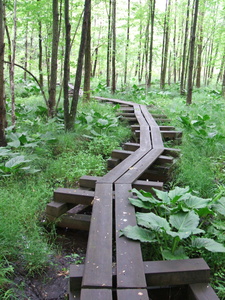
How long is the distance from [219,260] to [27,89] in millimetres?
13114

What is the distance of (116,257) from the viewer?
222 cm

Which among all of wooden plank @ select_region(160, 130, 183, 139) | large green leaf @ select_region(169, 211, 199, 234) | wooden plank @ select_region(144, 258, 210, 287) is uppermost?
wooden plank @ select_region(160, 130, 183, 139)

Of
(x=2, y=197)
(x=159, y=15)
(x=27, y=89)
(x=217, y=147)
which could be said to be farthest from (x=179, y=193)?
(x=159, y=15)

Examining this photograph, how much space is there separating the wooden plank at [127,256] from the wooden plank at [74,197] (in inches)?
18.0

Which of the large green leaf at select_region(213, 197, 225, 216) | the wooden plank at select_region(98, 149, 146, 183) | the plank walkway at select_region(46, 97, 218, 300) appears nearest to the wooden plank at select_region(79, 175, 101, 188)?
the plank walkway at select_region(46, 97, 218, 300)

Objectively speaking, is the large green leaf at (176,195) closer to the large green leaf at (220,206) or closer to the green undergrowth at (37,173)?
the large green leaf at (220,206)

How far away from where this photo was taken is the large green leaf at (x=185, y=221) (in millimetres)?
2406

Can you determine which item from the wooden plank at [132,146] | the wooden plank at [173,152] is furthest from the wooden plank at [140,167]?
the wooden plank at [132,146]

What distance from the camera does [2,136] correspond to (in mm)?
5242

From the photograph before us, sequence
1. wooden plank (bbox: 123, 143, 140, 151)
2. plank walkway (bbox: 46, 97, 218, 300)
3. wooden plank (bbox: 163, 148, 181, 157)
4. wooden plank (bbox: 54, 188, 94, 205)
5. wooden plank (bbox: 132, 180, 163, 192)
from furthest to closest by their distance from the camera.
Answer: wooden plank (bbox: 123, 143, 140, 151), wooden plank (bbox: 163, 148, 181, 157), wooden plank (bbox: 132, 180, 163, 192), wooden plank (bbox: 54, 188, 94, 205), plank walkway (bbox: 46, 97, 218, 300)

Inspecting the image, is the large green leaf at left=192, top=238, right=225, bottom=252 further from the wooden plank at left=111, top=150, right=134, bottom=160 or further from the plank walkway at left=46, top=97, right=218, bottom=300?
the wooden plank at left=111, top=150, right=134, bottom=160

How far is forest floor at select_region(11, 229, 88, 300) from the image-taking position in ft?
7.47

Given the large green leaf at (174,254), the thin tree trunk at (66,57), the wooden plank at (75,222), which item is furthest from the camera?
the thin tree trunk at (66,57)

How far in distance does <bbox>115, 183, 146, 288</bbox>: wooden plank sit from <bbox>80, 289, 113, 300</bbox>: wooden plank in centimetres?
11
